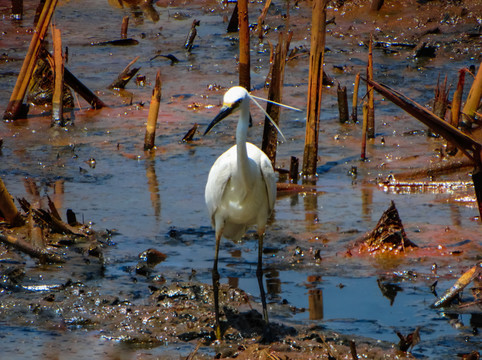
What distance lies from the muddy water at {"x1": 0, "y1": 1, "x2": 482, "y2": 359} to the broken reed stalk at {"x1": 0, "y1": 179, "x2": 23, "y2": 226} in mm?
718

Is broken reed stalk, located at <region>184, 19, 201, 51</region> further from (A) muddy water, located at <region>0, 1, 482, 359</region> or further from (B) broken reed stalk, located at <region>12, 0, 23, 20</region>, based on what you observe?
(B) broken reed stalk, located at <region>12, 0, 23, 20</region>

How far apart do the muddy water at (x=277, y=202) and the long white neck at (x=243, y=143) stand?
1.05 m

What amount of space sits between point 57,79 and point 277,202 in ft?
11.8

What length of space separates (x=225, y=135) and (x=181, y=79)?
2.97m

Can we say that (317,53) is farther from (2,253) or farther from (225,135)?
(2,253)

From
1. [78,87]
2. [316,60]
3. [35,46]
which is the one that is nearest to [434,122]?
[316,60]

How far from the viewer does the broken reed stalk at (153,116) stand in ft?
28.9

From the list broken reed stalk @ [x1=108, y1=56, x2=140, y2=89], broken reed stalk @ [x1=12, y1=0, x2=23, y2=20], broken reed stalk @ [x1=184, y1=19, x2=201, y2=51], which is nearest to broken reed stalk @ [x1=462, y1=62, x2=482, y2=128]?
broken reed stalk @ [x1=108, y1=56, x2=140, y2=89]

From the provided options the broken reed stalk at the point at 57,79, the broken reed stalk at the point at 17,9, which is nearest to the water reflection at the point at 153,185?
the broken reed stalk at the point at 57,79

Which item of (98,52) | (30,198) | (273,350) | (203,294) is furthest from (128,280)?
(98,52)

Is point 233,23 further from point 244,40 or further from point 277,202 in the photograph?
point 277,202

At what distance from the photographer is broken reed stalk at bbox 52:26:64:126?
9.34 metres

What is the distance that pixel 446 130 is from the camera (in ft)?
15.6

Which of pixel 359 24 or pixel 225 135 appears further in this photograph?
pixel 359 24
